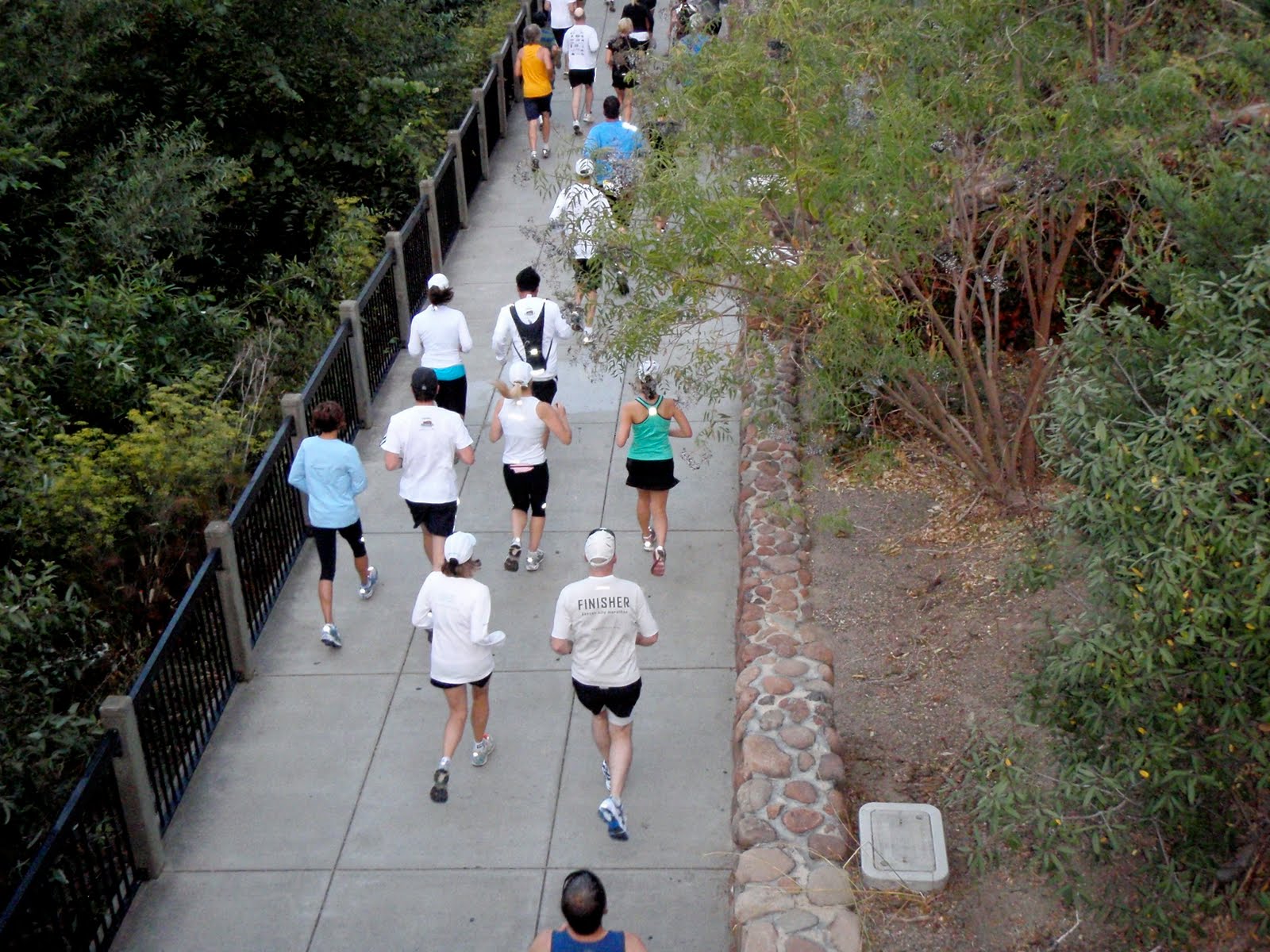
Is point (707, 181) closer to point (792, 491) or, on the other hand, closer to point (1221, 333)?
point (792, 491)

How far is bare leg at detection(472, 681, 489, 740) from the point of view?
7219 millimetres

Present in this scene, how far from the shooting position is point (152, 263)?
13.0 m

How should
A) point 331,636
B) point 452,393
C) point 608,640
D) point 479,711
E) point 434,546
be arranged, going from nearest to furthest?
point 608,640 → point 479,711 → point 331,636 → point 434,546 → point 452,393

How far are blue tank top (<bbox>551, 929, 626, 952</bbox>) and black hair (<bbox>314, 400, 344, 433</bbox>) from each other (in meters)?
4.13

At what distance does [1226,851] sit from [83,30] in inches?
490

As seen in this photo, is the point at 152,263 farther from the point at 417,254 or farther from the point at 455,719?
the point at 455,719

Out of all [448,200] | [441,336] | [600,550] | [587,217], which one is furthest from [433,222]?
[600,550]

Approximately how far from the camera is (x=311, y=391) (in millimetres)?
9938

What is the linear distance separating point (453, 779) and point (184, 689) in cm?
158

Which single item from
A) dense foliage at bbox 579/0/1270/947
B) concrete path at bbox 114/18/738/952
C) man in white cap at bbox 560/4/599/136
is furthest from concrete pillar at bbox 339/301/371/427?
man in white cap at bbox 560/4/599/136

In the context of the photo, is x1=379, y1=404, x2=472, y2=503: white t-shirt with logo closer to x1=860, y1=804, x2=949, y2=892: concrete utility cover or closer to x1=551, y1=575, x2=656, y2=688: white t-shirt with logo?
x1=551, y1=575, x2=656, y2=688: white t-shirt with logo

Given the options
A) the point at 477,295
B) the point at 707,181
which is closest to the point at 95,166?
the point at 477,295

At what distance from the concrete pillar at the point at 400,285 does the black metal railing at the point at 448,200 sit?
1533mm

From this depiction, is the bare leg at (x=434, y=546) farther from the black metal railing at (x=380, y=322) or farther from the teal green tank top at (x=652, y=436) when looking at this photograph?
the black metal railing at (x=380, y=322)
